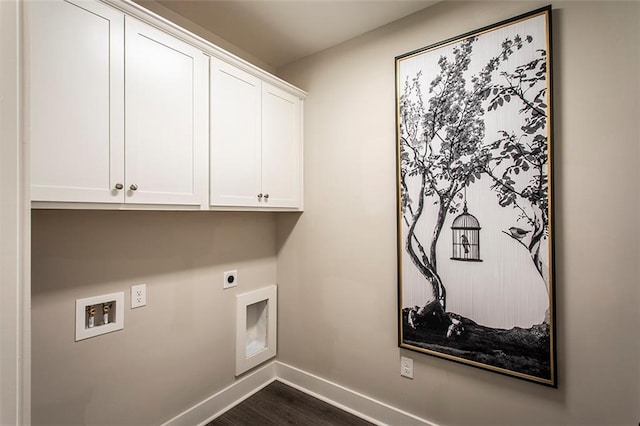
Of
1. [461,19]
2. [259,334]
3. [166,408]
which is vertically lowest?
[166,408]

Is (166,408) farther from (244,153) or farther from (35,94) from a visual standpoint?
(35,94)

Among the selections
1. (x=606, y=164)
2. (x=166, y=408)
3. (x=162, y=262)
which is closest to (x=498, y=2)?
(x=606, y=164)

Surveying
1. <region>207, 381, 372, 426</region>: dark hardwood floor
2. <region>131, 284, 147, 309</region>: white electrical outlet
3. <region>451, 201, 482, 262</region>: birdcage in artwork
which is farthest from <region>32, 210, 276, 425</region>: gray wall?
<region>451, 201, 482, 262</region>: birdcage in artwork

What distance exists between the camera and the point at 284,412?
6.70 feet

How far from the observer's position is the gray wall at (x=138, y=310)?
1.37 m

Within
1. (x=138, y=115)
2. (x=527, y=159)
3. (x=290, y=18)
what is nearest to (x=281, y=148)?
(x=290, y=18)

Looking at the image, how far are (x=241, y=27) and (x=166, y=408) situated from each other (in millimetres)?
2355

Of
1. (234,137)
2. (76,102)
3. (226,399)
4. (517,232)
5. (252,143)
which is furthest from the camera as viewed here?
(226,399)

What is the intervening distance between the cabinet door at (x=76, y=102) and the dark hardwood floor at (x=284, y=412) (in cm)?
157

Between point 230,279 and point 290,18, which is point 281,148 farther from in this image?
point 230,279

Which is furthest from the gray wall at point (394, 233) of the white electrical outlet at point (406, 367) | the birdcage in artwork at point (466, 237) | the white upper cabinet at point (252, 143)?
the birdcage in artwork at point (466, 237)

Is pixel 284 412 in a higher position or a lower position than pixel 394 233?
lower

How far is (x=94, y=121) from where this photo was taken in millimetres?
1257

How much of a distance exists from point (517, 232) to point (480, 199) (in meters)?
0.23
